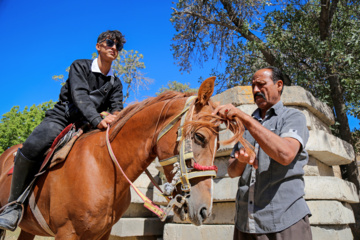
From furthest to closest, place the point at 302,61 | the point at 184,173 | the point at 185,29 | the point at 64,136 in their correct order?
1. the point at 185,29
2. the point at 302,61
3. the point at 64,136
4. the point at 184,173

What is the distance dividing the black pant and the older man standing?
1.92 meters

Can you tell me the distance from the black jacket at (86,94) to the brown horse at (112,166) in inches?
12.8

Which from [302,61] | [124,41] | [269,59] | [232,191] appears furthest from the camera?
[269,59]

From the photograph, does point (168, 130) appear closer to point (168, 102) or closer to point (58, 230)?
point (168, 102)

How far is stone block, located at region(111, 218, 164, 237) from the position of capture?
16.9 feet

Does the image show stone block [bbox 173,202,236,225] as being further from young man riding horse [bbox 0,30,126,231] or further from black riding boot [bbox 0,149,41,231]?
black riding boot [bbox 0,149,41,231]

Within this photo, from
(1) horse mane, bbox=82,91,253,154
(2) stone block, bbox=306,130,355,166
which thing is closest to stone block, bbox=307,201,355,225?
(2) stone block, bbox=306,130,355,166

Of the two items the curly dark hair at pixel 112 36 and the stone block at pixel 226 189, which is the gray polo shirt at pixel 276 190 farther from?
the curly dark hair at pixel 112 36

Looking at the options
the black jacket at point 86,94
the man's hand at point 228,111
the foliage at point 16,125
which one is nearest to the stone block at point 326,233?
the man's hand at point 228,111

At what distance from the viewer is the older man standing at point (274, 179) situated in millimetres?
1963

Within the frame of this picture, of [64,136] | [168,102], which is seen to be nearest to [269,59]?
[168,102]

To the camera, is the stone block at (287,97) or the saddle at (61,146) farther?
the stone block at (287,97)

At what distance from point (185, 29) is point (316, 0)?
14.1 feet

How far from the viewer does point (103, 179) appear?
2.53 m
